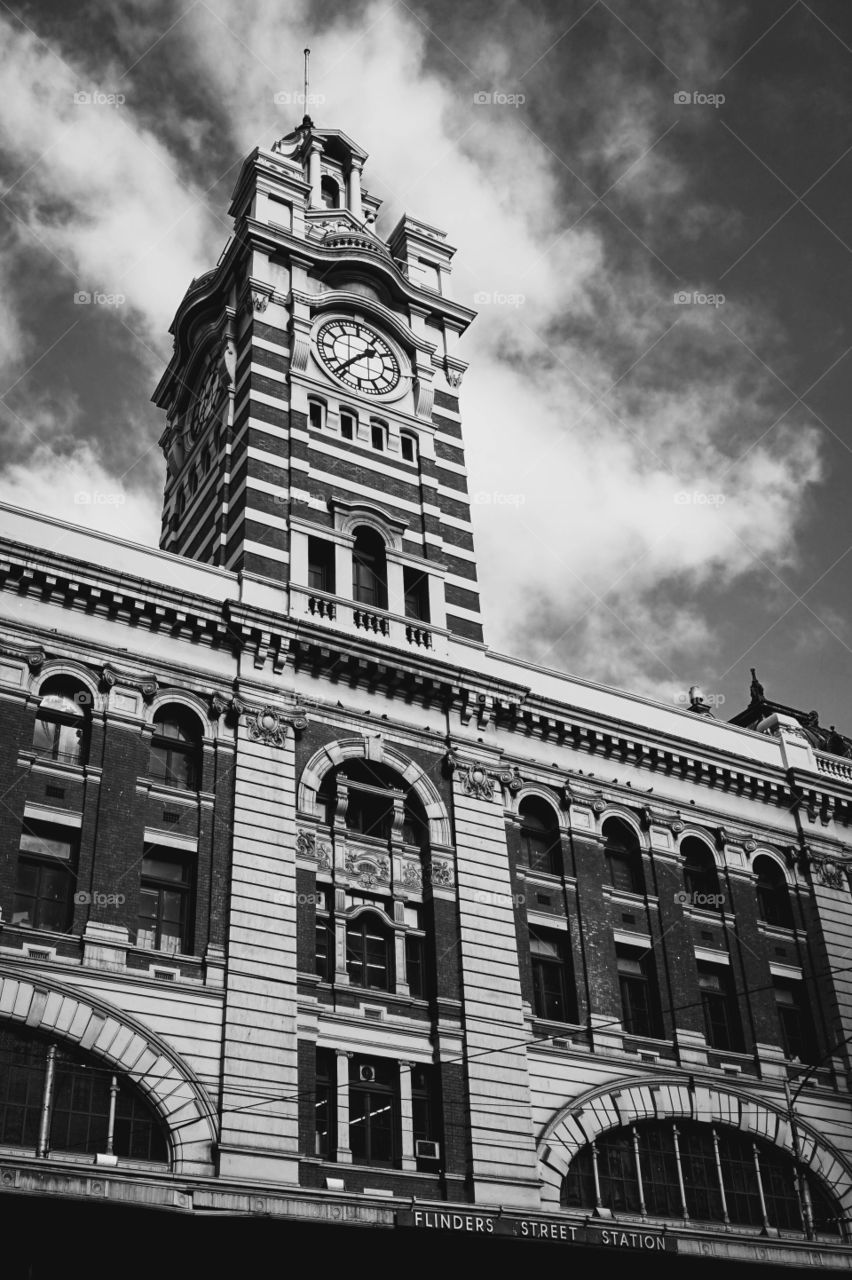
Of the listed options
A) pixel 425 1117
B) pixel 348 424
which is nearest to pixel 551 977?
pixel 425 1117

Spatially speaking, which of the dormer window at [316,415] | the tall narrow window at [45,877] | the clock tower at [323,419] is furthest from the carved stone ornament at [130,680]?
the dormer window at [316,415]

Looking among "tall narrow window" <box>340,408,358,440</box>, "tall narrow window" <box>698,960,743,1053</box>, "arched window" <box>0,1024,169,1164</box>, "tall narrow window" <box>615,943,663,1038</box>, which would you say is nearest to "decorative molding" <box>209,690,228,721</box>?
"arched window" <box>0,1024,169,1164</box>

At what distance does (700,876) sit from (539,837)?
6591 millimetres

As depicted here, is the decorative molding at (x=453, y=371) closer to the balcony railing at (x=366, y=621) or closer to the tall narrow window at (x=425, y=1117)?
the balcony railing at (x=366, y=621)

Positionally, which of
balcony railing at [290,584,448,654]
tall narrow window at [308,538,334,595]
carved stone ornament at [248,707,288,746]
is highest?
tall narrow window at [308,538,334,595]

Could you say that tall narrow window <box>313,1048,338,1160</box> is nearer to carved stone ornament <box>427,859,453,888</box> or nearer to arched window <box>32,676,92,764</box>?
carved stone ornament <box>427,859,453,888</box>

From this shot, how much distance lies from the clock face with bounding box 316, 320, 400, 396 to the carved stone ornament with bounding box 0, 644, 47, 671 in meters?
17.7

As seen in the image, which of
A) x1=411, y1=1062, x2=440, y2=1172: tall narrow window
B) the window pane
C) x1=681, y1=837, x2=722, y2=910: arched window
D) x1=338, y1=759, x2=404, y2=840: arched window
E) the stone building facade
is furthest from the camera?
x1=681, y1=837, x2=722, y2=910: arched window

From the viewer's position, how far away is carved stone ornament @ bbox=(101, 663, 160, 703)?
40.1m

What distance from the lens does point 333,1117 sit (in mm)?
37125

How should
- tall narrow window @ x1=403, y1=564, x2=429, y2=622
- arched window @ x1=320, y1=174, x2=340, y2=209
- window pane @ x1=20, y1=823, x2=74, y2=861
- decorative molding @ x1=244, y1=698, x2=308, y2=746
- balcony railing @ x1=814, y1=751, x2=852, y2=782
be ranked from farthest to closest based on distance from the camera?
arched window @ x1=320, y1=174, x2=340, y2=209
balcony railing @ x1=814, y1=751, x2=852, y2=782
tall narrow window @ x1=403, y1=564, x2=429, y2=622
decorative molding @ x1=244, y1=698, x2=308, y2=746
window pane @ x1=20, y1=823, x2=74, y2=861

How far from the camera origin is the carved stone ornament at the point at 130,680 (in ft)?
132

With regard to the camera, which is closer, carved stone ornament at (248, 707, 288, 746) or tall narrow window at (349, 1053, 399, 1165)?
tall narrow window at (349, 1053, 399, 1165)

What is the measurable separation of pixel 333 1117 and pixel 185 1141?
4.47 meters
